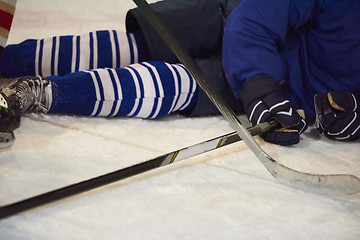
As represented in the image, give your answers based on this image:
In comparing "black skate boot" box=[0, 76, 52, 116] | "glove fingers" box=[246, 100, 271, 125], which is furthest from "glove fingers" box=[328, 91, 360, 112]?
"black skate boot" box=[0, 76, 52, 116]

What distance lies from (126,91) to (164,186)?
0.25 m

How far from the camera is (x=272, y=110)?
0.70m

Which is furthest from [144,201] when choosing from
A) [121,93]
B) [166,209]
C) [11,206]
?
[121,93]

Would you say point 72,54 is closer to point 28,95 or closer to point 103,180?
point 28,95

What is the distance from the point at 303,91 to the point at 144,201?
413 millimetres

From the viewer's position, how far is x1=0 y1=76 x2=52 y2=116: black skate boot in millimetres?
661

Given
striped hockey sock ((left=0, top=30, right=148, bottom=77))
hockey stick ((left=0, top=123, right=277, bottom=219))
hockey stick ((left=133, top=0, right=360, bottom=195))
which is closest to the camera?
hockey stick ((left=0, top=123, right=277, bottom=219))

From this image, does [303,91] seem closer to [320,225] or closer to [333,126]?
[333,126]

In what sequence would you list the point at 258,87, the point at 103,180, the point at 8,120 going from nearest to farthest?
the point at 103,180
the point at 8,120
the point at 258,87

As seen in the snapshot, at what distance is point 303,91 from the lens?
0.80 metres

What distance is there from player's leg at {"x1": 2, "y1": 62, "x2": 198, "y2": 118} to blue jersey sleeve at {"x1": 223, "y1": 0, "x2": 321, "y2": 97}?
0.35ft

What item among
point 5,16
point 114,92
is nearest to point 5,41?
point 5,16

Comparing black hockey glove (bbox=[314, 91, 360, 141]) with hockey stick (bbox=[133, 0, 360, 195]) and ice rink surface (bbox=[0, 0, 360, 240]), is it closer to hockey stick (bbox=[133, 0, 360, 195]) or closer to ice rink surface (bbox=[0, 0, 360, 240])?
ice rink surface (bbox=[0, 0, 360, 240])

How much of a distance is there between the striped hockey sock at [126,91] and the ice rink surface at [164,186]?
20mm
